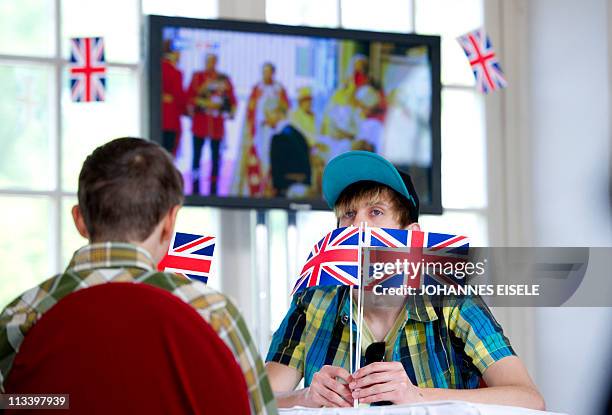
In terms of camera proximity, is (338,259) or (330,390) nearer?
(330,390)

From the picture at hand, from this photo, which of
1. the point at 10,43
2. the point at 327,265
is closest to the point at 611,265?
the point at 327,265

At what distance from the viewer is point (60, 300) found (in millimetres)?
1416

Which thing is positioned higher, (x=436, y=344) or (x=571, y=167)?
(x=571, y=167)

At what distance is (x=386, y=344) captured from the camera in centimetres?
228

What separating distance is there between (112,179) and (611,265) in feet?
4.31

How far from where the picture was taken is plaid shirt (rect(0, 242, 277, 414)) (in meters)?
1.44

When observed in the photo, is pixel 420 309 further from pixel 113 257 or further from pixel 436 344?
pixel 113 257

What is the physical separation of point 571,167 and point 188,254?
2.73 meters

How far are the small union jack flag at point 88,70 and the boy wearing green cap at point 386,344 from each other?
177 cm

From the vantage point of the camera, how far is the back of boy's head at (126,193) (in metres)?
1.46

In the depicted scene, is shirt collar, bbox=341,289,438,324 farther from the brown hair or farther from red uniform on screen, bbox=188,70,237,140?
red uniform on screen, bbox=188,70,237,140

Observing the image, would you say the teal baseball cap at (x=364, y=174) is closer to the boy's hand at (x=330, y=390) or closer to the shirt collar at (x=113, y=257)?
the boy's hand at (x=330, y=390)

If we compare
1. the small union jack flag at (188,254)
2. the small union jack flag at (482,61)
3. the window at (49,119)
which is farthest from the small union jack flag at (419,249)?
the small union jack flag at (482,61)

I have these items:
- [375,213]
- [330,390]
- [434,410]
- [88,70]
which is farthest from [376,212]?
[88,70]
